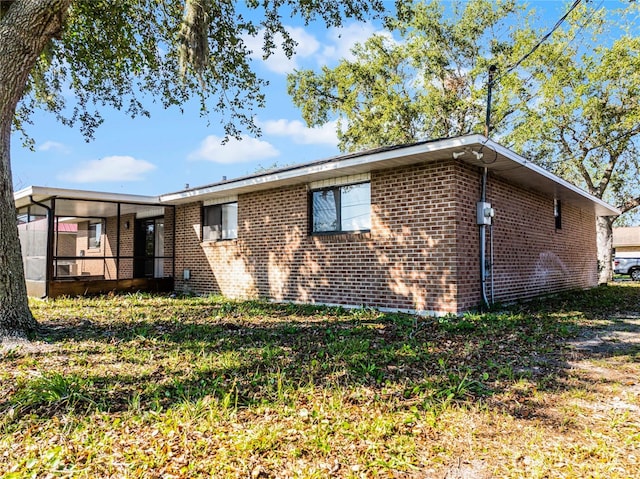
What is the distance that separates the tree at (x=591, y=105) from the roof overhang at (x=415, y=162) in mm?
8602

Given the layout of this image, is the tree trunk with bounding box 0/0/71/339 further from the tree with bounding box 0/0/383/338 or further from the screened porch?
the screened porch

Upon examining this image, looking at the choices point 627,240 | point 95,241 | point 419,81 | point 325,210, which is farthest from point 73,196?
point 627,240

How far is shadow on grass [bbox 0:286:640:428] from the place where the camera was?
11.7 ft

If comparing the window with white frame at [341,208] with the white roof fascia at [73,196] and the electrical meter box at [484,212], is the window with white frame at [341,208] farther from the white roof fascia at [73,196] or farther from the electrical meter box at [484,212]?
the white roof fascia at [73,196]

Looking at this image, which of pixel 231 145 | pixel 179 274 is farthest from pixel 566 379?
pixel 179 274

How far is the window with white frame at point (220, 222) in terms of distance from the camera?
445 inches

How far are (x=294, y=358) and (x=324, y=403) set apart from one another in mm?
1382

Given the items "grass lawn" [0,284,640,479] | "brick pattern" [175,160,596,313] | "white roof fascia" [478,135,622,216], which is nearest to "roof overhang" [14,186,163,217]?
"brick pattern" [175,160,596,313]

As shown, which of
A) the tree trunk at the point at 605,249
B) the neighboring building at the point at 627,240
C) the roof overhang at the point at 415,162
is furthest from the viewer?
the neighboring building at the point at 627,240

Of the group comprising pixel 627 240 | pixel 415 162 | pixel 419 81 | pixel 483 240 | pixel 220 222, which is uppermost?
pixel 419 81

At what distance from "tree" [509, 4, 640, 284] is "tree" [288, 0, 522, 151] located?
71.1 inches

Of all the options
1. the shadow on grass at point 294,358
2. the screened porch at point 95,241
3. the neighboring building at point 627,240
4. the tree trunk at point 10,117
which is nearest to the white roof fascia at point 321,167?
the screened porch at point 95,241

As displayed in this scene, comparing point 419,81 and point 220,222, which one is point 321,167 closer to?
point 220,222

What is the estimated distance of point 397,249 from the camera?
313 inches
